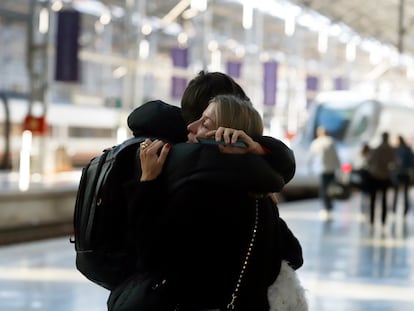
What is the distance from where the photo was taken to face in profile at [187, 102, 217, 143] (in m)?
2.28

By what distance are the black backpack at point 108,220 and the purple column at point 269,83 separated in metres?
26.8

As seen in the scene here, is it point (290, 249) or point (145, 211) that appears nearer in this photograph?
point (145, 211)

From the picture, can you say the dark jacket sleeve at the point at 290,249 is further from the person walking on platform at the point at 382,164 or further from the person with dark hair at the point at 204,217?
the person walking on platform at the point at 382,164

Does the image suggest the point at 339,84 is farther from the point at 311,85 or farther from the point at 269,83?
the point at 269,83

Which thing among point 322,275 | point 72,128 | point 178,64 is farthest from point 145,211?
point 72,128

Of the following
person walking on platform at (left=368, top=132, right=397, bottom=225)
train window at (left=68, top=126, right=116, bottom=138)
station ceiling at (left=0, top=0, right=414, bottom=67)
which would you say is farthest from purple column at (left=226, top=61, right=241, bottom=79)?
person walking on platform at (left=368, top=132, right=397, bottom=225)

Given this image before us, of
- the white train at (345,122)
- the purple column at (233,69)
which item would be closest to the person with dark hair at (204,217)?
the white train at (345,122)

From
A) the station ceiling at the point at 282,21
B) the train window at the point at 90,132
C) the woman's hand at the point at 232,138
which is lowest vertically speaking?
the train window at the point at 90,132

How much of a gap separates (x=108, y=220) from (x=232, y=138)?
42 centimetres

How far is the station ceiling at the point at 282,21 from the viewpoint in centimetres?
2744

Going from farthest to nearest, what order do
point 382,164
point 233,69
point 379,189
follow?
point 233,69 → point 379,189 → point 382,164

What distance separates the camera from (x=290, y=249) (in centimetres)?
245

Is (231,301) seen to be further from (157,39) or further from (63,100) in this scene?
(157,39)

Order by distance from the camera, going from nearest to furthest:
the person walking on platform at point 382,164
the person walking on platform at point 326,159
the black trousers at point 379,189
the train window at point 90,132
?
1. the person walking on platform at point 382,164
2. the black trousers at point 379,189
3. the person walking on platform at point 326,159
4. the train window at point 90,132
